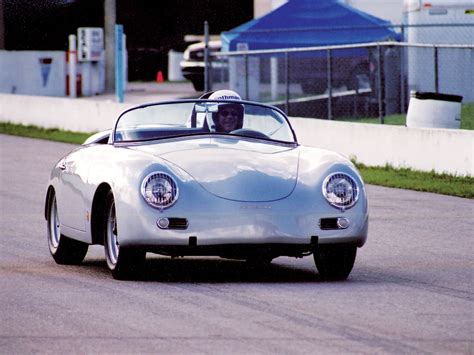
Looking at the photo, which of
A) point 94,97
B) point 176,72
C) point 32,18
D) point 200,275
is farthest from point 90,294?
point 32,18

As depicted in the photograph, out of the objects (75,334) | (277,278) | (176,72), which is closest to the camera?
(75,334)

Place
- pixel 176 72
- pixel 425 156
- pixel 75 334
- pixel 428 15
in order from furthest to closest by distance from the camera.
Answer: pixel 176 72
pixel 428 15
pixel 425 156
pixel 75 334

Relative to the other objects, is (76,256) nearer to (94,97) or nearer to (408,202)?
(408,202)

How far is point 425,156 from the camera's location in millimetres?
19438

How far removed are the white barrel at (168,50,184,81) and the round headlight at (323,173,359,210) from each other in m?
46.7

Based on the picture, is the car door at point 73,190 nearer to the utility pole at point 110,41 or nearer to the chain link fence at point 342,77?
the chain link fence at point 342,77

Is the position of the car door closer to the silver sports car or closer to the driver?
the silver sports car

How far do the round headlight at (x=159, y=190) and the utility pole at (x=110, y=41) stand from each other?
3008 centimetres

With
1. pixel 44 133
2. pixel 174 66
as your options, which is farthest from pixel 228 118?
pixel 174 66

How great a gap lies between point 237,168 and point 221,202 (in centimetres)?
30

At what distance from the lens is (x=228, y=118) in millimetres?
10727

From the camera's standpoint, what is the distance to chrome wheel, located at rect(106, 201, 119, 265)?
9633 millimetres

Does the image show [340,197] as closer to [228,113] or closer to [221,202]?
[221,202]

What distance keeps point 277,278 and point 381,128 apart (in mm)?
10856
